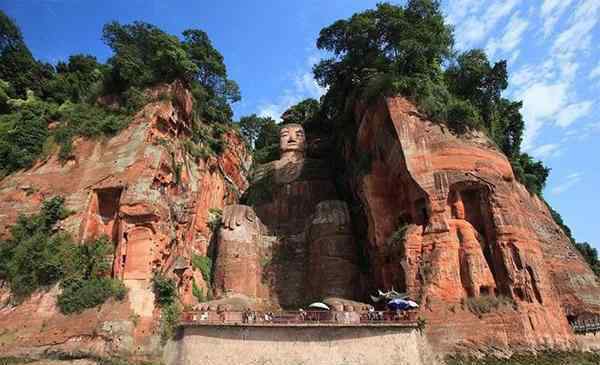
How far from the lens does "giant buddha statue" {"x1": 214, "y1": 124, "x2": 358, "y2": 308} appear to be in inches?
1099

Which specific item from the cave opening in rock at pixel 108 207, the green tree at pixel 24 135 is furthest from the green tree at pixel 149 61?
the cave opening in rock at pixel 108 207

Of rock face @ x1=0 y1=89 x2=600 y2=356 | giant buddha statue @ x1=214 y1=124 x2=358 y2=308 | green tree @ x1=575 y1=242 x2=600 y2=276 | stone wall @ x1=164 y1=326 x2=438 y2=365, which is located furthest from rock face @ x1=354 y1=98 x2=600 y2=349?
green tree @ x1=575 y1=242 x2=600 y2=276

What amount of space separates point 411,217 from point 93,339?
55.5ft

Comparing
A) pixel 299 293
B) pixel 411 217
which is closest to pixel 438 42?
pixel 411 217

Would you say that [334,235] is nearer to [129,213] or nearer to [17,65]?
[129,213]

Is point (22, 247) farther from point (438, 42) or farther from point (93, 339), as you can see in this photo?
point (438, 42)

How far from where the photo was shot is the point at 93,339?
19531 millimetres

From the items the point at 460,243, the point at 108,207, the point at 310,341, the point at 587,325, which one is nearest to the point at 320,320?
the point at 310,341

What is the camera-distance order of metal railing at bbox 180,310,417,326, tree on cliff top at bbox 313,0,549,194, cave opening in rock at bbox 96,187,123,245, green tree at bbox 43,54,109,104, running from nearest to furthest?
metal railing at bbox 180,310,417,326, cave opening in rock at bbox 96,187,123,245, tree on cliff top at bbox 313,0,549,194, green tree at bbox 43,54,109,104

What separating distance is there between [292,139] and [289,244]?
38.0 ft

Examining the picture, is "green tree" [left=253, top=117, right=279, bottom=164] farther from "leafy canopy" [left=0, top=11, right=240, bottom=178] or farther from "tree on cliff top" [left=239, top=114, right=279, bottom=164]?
"leafy canopy" [left=0, top=11, right=240, bottom=178]

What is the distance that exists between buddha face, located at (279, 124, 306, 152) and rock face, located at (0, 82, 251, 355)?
1009 centimetres

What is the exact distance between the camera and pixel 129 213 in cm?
2316

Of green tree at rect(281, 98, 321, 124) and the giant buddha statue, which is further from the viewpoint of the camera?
green tree at rect(281, 98, 321, 124)
